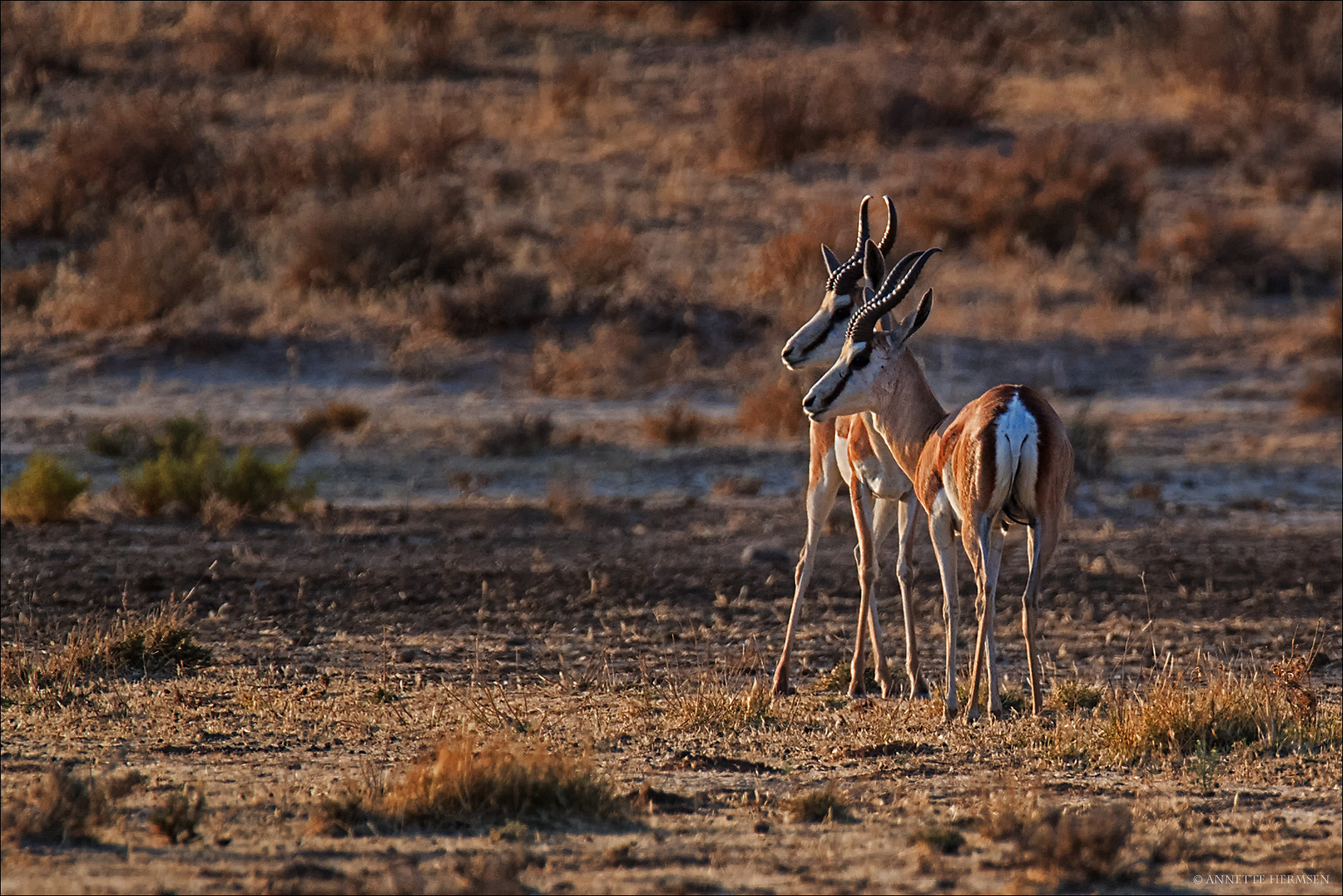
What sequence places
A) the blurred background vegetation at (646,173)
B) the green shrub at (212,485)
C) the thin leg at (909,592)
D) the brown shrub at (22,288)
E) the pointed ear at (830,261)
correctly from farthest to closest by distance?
1. the brown shrub at (22,288)
2. the blurred background vegetation at (646,173)
3. the green shrub at (212,485)
4. the pointed ear at (830,261)
5. the thin leg at (909,592)

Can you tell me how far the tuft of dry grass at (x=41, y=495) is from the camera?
1423 cm

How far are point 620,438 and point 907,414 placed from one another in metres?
9.16

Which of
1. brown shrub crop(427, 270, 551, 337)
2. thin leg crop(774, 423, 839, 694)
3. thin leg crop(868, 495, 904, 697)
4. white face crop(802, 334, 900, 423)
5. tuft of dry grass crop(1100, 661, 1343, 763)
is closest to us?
tuft of dry grass crop(1100, 661, 1343, 763)

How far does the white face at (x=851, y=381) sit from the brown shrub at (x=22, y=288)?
15.2m

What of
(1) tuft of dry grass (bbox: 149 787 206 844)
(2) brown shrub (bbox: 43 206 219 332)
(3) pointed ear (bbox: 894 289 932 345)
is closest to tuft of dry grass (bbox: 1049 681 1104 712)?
(3) pointed ear (bbox: 894 289 932 345)

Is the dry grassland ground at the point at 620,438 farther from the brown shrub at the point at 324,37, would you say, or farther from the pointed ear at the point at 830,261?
the pointed ear at the point at 830,261

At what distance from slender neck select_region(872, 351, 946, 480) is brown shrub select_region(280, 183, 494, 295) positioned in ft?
44.8

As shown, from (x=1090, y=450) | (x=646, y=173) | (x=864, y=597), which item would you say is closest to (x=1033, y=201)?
(x=646, y=173)

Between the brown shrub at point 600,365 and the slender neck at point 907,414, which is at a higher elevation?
the slender neck at point 907,414

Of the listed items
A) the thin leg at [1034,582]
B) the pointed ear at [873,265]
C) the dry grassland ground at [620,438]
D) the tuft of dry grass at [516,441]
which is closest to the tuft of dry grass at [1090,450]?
the dry grassland ground at [620,438]

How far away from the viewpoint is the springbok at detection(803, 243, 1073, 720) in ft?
25.2

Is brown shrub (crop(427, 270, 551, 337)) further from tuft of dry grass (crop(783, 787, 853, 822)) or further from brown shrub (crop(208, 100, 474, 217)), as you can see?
tuft of dry grass (crop(783, 787, 853, 822))

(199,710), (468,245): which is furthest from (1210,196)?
(199,710)

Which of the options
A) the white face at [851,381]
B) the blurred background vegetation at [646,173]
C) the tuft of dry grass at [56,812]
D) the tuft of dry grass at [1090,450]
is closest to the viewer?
the tuft of dry grass at [56,812]
